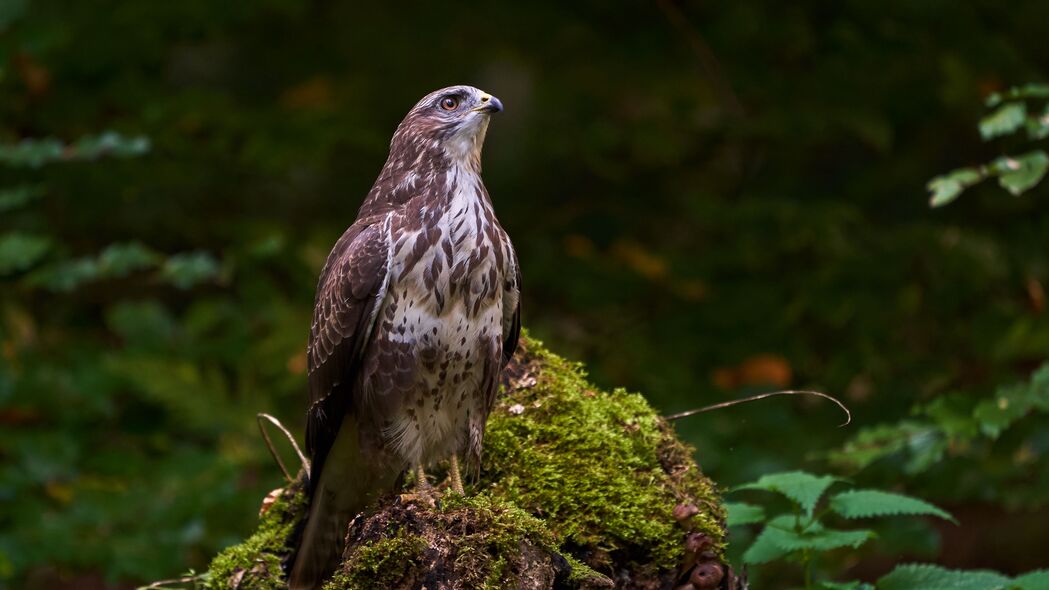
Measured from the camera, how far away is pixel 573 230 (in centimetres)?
727

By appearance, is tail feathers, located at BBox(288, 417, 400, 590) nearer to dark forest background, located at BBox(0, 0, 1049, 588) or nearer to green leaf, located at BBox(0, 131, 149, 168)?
dark forest background, located at BBox(0, 0, 1049, 588)

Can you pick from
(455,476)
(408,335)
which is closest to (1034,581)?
(455,476)

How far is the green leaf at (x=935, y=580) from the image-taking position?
3591 millimetres

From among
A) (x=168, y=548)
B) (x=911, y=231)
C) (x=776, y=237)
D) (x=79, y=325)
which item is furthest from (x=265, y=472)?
(x=911, y=231)

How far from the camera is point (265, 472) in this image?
629 cm

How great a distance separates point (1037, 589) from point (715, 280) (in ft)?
11.4

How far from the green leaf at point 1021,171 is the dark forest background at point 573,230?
1.82 m

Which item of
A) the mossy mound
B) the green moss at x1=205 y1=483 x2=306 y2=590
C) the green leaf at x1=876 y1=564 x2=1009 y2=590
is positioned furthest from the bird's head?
the green leaf at x1=876 y1=564 x2=1009 y2=590

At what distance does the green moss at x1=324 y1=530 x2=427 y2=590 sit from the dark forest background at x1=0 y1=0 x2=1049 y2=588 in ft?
8.66

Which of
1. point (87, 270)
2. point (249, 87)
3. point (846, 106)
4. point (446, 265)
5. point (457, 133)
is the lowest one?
point (446, 265)

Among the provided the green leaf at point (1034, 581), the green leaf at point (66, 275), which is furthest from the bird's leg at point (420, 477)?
the green leaf at point (66, 275)

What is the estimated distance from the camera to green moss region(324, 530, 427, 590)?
3080 mm

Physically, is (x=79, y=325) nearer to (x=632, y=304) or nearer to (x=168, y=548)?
(x=168, y=548)

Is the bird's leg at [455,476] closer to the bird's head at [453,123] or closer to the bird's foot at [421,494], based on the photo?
the bird's foot at [421,494]
